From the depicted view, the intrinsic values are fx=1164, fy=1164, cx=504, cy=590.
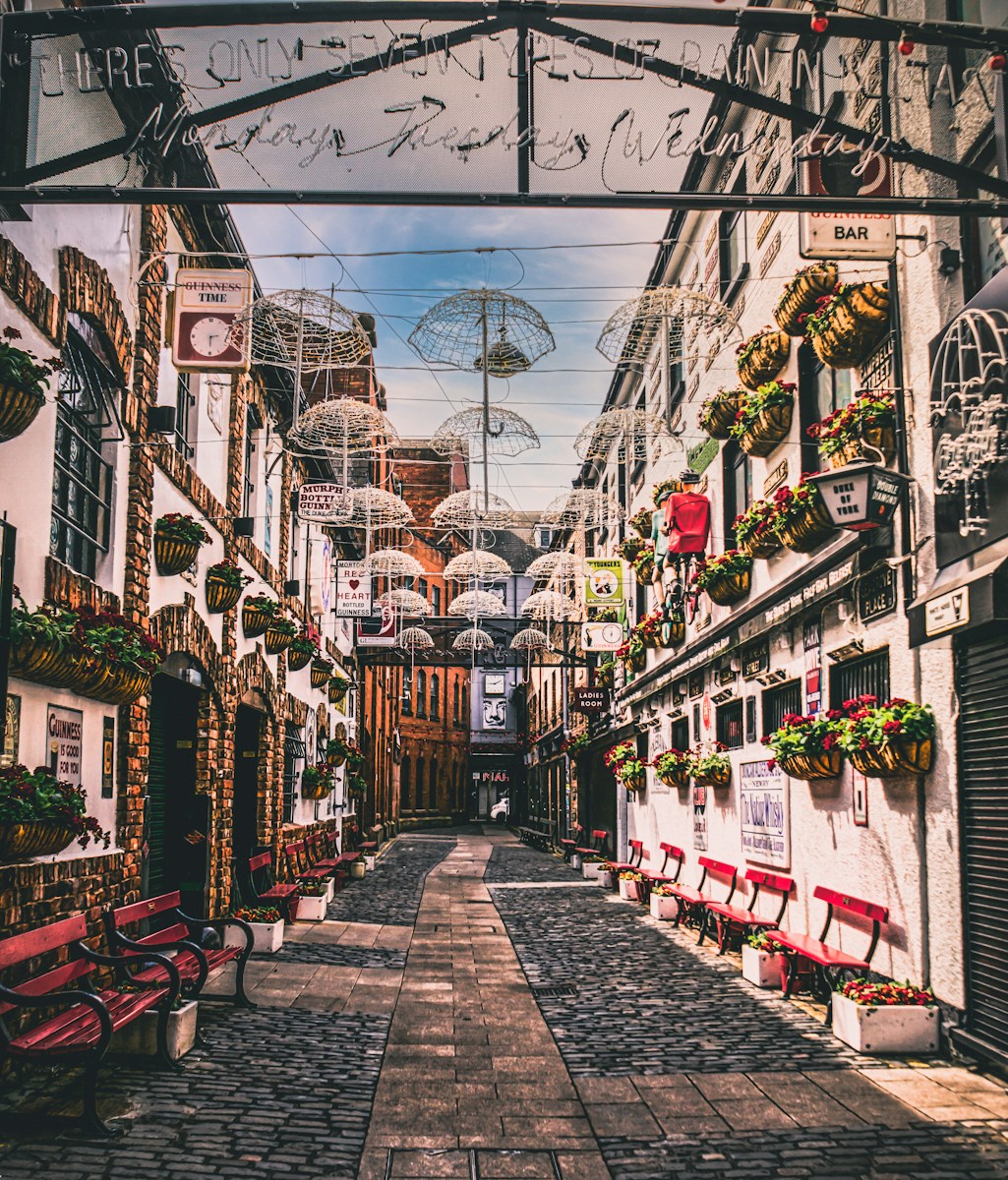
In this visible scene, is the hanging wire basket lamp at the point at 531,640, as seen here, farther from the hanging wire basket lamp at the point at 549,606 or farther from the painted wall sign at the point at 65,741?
the painted wall sign at the point at 65,741

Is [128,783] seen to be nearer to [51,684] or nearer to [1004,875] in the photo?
[51,684]

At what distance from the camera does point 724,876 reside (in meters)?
15.3

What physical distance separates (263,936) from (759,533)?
6872mm

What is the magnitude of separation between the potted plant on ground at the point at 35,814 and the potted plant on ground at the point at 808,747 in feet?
19.2

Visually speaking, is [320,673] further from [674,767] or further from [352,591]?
[674,767]

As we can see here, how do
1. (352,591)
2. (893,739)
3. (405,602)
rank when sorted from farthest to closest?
(405,602), (352,591), (893,739)

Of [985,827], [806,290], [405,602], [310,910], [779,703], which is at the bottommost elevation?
[310,910]

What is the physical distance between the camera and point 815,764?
10.2 m

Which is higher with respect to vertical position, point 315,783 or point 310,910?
point 315,783

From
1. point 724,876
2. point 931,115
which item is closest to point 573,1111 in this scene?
point 931,115

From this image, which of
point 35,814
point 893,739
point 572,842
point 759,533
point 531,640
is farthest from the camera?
point 531,640

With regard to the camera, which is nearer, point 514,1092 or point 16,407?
point 16,407

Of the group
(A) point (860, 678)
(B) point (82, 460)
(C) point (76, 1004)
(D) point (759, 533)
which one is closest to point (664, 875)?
(D) point (759, 533)

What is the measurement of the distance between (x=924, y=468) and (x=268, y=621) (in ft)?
31.5
